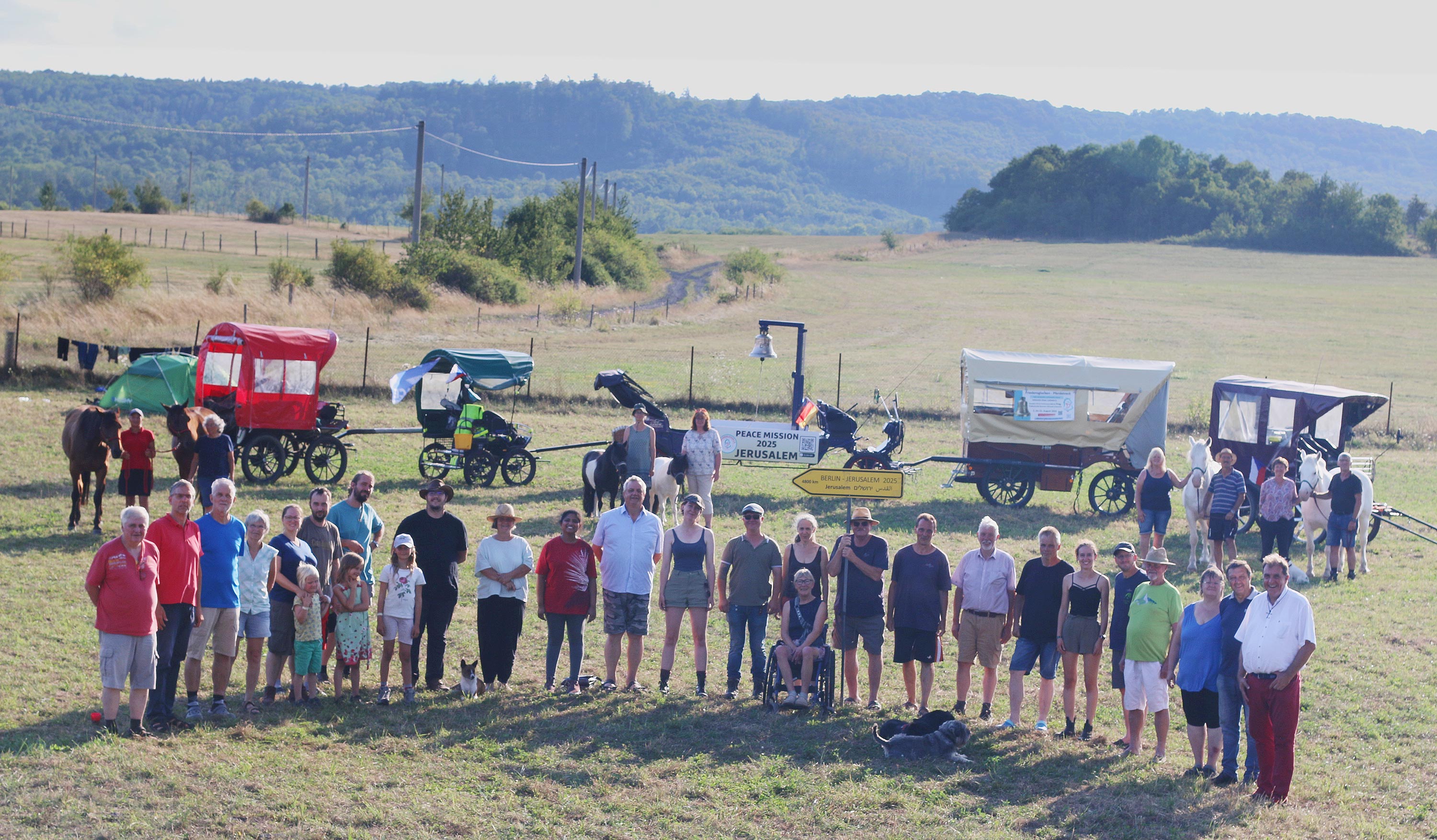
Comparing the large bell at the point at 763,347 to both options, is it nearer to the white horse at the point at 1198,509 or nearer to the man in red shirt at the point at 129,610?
the white horse at the point at 1198,509

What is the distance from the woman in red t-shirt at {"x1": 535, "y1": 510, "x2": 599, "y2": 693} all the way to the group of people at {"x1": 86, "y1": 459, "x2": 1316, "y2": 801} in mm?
15

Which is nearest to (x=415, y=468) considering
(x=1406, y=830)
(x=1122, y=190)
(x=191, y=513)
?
(x=191, y=513)

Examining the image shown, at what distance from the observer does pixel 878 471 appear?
37.8 ft

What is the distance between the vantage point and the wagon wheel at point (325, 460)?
53.8ft

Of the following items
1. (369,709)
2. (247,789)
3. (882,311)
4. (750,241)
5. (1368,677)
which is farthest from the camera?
(750,241)

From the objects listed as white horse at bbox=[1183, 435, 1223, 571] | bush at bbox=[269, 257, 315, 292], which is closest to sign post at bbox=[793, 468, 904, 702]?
white horse at bbox=[1183, 435, 1223, 571]

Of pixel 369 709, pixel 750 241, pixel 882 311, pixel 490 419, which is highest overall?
pixel 750 241

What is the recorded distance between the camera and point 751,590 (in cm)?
888

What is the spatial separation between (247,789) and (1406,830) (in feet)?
21.5

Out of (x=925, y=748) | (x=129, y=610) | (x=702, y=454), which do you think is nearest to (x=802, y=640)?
(x=925, y=748)

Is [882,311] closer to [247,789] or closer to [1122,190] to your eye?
[247,789]

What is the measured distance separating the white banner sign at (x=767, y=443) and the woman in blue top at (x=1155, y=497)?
454 cm

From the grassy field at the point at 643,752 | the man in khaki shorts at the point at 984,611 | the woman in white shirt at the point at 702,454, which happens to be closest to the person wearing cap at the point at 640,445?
the woman in white shirt at the point at 702,454

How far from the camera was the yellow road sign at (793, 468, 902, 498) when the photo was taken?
37.1ft
